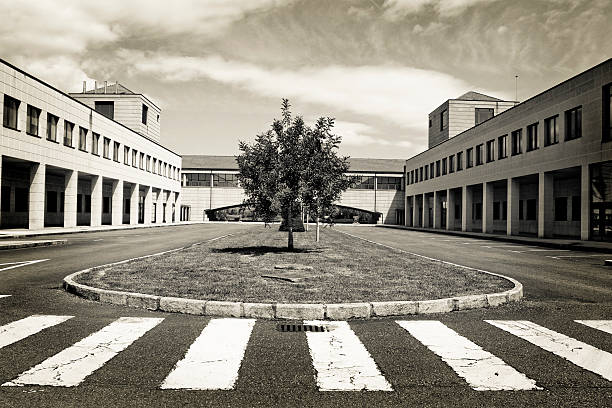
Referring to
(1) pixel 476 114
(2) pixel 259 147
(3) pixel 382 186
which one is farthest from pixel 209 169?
(2) pixel 259 147

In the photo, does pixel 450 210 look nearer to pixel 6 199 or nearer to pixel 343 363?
pixel 6 199

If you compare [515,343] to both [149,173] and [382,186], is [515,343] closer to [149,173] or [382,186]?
[149,173]

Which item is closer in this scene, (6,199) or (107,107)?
(6,199)

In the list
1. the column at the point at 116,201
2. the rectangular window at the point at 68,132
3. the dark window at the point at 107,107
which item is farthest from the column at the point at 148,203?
the rectangular window at the point at 68,132

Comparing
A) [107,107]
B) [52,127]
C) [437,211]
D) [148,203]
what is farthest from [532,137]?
[107,107]

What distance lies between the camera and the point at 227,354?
17.3ft

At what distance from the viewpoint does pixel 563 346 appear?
5.74 metres

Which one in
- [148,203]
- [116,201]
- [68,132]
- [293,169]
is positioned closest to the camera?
[293,169]

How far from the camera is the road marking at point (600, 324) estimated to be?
21.8ft

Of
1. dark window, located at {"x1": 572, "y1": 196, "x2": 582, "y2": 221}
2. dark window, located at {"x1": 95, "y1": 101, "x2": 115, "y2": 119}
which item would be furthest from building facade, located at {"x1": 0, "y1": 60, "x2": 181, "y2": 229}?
dark window, located at {"x1": 572, "y1": 196, "x2": 582, "y2": 221}

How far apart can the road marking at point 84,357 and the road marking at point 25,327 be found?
30.8 inches

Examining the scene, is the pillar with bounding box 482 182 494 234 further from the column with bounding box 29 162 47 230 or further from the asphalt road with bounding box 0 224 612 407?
the column with bounding box 29 162 47 230

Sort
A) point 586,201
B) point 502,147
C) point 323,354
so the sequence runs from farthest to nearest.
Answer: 1. point 502,147
2. point 586,201
3. point 323,354

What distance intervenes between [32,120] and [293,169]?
24.8m
